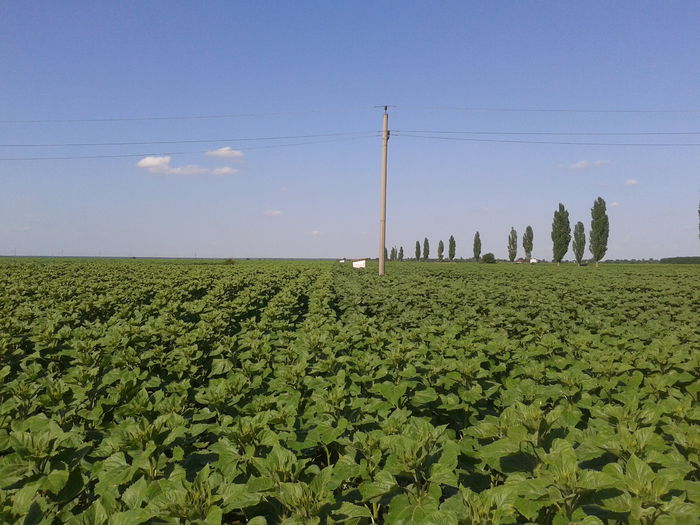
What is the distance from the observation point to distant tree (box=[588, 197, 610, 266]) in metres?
71.1

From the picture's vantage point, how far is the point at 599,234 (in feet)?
235

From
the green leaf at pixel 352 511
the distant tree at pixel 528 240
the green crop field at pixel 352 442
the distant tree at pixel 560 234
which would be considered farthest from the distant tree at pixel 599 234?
the green leaf at pixel 352 511

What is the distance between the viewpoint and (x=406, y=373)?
3771 millimetres

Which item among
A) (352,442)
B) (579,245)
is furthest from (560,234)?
(352,442)

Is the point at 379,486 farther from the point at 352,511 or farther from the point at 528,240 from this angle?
the point at 528,240

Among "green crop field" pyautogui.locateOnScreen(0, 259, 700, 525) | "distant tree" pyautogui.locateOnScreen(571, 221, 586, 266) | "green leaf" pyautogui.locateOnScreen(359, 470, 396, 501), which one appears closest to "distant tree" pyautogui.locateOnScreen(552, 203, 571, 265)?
"distant tree" pyautogui.locateOnScreen(571, 221, 586, 266)

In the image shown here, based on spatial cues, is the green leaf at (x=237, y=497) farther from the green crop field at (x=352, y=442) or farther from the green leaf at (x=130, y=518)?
the green leaf at (x=130, y=518)

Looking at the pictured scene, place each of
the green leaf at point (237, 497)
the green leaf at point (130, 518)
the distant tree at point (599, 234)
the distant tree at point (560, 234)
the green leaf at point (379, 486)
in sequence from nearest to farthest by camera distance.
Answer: the green leaf at point (130, 518) → the green leaf at point (237, 497) → the green leaf at point (379, 486) → the distant tree at point (599, 234) → the distant tree at point (560, 234)

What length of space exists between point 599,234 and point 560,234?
684 centimetres

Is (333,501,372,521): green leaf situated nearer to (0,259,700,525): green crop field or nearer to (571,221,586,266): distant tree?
(0,259,700,525): green crop field

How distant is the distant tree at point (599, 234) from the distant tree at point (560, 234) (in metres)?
4.59

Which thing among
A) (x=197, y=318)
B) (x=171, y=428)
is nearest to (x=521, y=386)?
(x=171, y=428)

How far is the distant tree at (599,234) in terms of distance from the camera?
233ft

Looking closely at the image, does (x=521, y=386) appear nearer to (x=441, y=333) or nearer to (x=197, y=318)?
(x=441, y=333)
